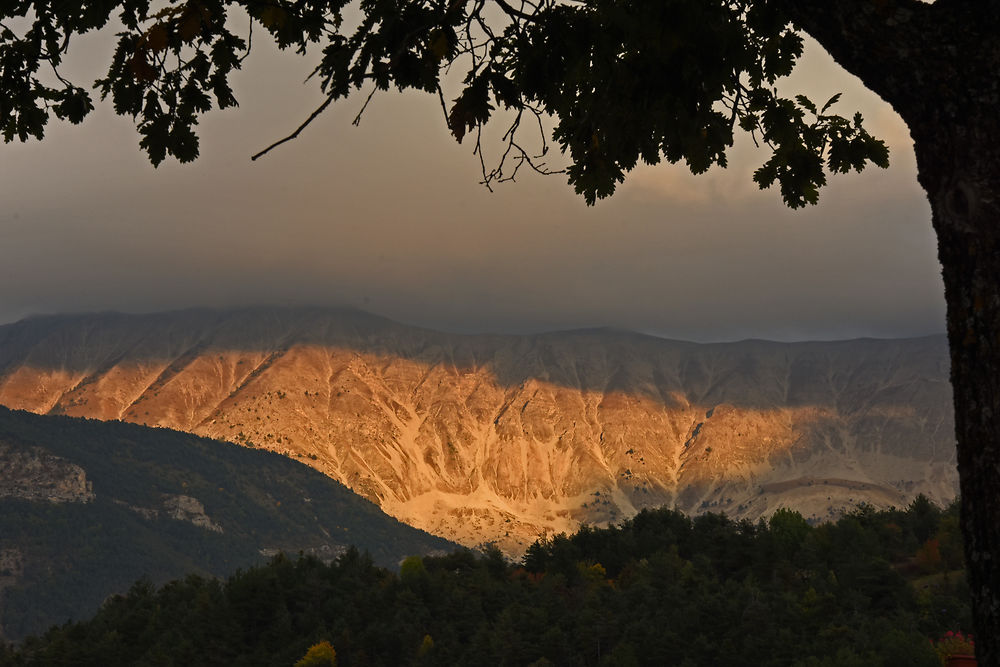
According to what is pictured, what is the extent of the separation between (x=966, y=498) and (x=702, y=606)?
84.9m

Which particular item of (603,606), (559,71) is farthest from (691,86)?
(603,606)

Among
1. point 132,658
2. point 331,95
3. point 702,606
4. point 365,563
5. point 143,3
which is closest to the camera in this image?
point 331,95

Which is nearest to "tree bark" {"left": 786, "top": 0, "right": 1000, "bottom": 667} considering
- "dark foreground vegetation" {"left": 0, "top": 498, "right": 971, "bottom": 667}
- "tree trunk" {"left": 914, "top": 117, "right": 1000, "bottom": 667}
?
"tree trunk" {"left": 914, "top": 117, "right": 1000, "bottom": 667}

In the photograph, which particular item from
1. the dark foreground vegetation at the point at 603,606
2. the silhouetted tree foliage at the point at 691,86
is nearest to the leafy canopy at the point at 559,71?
the silhouetted tree foliage at the point at 691,86

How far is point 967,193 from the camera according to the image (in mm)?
4531

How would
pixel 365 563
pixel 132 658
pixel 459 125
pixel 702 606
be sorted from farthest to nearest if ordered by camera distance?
1. pixel 365 563
2. pixel 132 658
3. pixel 702 606
4. pixel 459 125

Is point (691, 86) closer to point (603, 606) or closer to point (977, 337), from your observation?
point (977, 337)

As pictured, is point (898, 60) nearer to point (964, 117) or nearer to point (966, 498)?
point (964, 117)

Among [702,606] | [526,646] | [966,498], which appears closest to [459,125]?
[966,498]

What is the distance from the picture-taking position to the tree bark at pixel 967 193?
175 inches

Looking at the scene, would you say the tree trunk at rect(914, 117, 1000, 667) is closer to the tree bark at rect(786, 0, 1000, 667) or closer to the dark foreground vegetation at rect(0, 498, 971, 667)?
the tree bark at rect(786, 0, 1000, 667)

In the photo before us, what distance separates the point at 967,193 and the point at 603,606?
9648 centimetres

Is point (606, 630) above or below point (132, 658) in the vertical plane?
above

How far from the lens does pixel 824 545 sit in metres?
112
